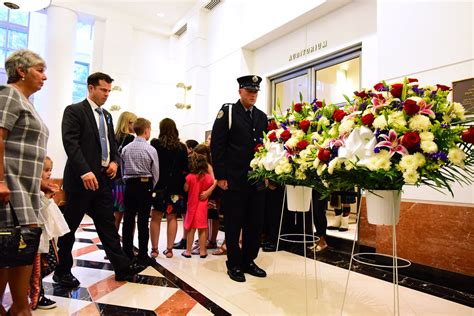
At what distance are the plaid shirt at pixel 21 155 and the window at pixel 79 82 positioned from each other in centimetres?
713

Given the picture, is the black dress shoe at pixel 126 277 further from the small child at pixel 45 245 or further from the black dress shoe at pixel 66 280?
the small child at pixel 45 245

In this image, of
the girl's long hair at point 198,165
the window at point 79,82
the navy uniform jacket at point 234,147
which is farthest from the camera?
the window at point 79,82

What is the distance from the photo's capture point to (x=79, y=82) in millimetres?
8148

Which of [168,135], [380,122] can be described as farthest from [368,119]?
[168,135]

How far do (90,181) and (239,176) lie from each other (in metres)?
1.10

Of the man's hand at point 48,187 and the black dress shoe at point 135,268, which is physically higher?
the man's hand at point 48,187

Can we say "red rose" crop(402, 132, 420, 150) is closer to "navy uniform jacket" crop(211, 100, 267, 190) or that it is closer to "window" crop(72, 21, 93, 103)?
"navy uniform jacket" crop(211, 100, 267, 190)

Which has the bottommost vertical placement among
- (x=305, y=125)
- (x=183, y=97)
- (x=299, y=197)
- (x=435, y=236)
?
(x=435, y=236)

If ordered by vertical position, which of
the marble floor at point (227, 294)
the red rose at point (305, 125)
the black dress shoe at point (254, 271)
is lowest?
the marble floor at point (227, 294)

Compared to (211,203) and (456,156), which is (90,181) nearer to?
(211,203)

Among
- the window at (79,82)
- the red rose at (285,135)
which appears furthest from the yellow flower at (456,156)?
the window at (79,82)

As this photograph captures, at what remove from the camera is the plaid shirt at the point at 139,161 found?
295 centimetres

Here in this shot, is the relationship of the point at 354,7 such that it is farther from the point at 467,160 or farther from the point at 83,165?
the point at 83,165

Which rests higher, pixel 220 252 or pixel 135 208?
pixel 135 208
